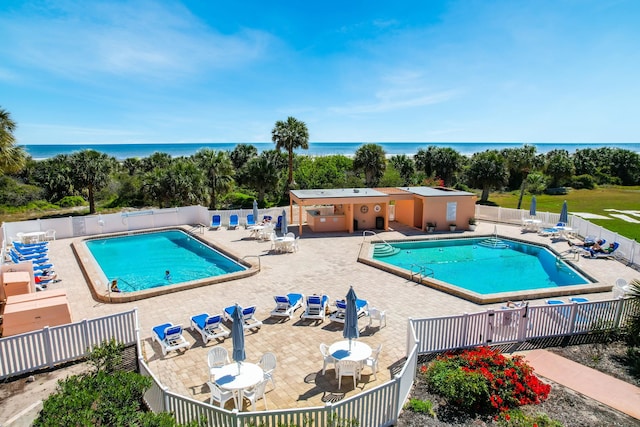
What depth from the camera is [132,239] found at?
2198cm

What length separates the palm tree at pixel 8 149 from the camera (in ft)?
49.6

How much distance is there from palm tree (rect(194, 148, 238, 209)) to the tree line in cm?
8

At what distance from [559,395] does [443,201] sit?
16.4m

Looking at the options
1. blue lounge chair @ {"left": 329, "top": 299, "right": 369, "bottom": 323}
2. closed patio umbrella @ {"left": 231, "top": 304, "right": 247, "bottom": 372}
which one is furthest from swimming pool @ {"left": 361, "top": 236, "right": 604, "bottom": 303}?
closed patio umbrella @ {"left": 231, "top": 304, "right": 247, "bottom": 372}

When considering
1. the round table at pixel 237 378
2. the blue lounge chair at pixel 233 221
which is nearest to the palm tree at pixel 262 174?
the blue lounge chair at pixel 233 221

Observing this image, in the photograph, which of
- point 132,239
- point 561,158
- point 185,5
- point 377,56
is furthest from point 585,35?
point 561,158

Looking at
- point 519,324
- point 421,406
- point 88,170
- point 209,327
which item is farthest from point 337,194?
point 88,170

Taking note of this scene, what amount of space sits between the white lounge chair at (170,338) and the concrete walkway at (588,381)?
26.9 ft

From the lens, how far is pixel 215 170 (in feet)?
99.6

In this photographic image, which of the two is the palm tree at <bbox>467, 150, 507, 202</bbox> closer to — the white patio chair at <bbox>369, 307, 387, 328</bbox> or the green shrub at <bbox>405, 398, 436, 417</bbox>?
the white patio chair at <bbox>369, 307, 387, 328</bbox>

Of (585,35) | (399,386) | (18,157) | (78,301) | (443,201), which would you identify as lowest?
(78,301)

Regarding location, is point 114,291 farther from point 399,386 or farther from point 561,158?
point 561,158

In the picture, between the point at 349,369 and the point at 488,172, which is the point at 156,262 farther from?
the point at 488,172

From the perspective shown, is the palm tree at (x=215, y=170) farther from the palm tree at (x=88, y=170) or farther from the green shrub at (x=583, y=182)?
the green shrub at (x=583, y=182)
